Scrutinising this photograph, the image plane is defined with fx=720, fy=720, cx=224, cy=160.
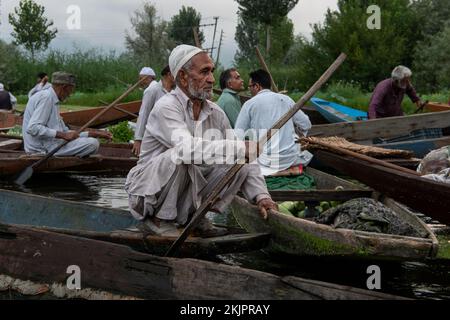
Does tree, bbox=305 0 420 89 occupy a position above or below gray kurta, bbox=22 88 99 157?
above

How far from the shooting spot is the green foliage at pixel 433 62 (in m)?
25.9

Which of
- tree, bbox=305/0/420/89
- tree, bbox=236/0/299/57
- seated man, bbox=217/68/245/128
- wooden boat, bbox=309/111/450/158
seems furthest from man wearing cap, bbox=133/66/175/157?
tree, bbox=236/0/299/57

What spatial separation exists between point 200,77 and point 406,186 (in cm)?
152

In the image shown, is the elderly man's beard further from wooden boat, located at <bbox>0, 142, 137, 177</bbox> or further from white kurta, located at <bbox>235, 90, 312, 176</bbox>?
wooden boat, located at <bbox>0, 142, 137, 177</bbox>

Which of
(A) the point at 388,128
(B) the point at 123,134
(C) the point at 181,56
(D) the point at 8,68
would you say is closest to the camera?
(C) the point at 181,56

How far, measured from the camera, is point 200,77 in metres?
3.93

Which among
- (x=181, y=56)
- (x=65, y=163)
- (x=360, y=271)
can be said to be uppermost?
(x=181, y=56)

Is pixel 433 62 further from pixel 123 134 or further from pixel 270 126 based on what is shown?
pixel 270 126

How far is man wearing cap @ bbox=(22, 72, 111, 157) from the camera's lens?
24.6ft

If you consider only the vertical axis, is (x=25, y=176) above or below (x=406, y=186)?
below

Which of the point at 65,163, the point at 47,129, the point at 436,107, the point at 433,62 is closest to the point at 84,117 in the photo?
the point at 65,163

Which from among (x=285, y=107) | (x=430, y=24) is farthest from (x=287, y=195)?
(x=430, y=24)

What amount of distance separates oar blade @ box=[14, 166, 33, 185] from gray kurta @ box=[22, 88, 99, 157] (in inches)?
12.5
